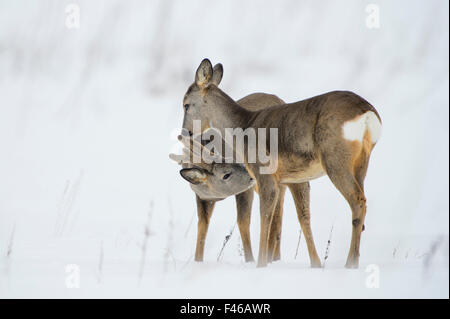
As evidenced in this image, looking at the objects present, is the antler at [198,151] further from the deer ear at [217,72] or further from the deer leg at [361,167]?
the deer leg at [361,167]

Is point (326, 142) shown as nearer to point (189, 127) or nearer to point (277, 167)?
point (277, 167)

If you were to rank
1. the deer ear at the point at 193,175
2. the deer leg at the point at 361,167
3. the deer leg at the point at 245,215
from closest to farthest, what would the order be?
the deer leg at the point at 361,167, the deer ear at the point at 193,175, the deer leg at the point at 245,215

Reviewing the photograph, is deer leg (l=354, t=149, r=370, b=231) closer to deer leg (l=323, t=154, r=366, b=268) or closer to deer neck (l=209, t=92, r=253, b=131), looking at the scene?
deer leg (l=323, t=154, r=366, b=268)

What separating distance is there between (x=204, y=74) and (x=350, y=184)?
2273 millimetres

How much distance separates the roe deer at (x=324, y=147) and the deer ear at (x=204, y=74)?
0.74 meters

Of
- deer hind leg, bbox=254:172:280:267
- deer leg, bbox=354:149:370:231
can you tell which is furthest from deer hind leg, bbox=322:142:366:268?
deer hind leg, bbox=254:172:280:267

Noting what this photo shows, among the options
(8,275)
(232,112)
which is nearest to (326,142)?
(232,112)

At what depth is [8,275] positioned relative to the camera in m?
4.94

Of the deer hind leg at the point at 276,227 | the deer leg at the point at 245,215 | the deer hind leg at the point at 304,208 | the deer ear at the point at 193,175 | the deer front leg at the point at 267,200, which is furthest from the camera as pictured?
the deer hind leg at the point at 276,227

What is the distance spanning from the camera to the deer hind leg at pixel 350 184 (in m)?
5.36

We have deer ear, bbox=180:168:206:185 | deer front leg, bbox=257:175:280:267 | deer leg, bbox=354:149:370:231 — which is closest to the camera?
deer leg, bbox=354:149:370:231

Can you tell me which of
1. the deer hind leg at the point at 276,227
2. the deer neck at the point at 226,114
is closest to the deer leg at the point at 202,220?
the deer hind leg at the point at 276,227

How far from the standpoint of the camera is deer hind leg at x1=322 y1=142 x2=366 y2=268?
5355mm

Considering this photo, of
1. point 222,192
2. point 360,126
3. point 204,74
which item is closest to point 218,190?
point 222,192
